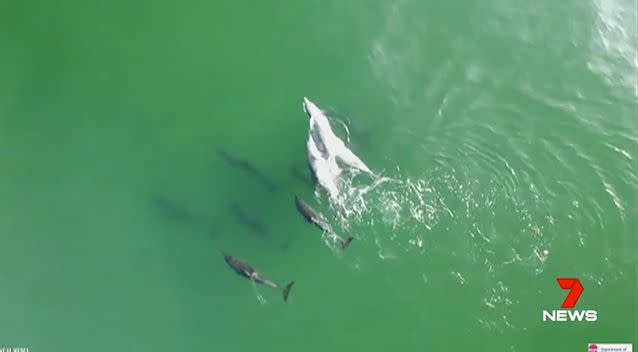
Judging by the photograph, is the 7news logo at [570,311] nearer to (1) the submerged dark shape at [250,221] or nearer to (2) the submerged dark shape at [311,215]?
(2) the submerged dark shape at [311,215]

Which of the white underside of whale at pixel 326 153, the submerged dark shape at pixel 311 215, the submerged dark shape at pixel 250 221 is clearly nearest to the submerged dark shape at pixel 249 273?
the submerged dark shape at pixel 250 221

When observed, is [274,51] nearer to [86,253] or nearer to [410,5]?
[410,5]

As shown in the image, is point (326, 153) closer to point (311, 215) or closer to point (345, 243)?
point (311, 215)

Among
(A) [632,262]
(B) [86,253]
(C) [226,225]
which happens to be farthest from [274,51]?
(A) [632,262]

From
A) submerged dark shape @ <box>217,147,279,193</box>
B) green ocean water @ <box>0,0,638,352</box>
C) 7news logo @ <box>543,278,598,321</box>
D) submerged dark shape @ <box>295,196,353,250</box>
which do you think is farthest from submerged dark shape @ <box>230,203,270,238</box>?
7news logo @ <box>543,278,598,321</box>

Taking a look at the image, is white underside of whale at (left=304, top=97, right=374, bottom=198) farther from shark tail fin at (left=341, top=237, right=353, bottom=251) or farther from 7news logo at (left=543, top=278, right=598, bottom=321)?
7news logo at (left=543, top=278, right=598, bottom=321)

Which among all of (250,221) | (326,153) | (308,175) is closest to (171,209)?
(250,221)
